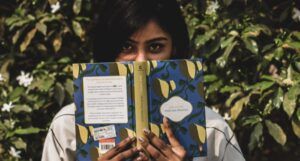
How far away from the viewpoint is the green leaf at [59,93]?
2.65 metres

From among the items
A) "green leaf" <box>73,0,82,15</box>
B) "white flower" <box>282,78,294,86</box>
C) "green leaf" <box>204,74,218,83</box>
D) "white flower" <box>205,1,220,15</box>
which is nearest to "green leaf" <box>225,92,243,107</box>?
"green leaf" <box>204,74,218,83</box>

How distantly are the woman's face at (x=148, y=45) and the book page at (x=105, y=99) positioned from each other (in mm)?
195

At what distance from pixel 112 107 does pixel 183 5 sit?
1378 mm

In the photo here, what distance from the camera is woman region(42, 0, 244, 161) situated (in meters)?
1.68

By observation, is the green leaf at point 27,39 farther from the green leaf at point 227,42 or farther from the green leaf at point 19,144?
the green leaf at point 227,42

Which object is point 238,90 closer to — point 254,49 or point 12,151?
point 254,49

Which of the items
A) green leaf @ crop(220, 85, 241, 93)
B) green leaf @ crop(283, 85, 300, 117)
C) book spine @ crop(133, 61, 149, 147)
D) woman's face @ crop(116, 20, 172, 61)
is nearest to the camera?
book spine @ crop(133, 61, 149, 147)

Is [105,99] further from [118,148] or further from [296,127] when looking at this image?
[296,127]

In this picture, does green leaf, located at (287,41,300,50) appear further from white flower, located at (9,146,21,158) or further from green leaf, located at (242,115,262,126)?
white flower, located at (9,146,21,158)

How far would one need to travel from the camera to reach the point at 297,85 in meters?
2.32

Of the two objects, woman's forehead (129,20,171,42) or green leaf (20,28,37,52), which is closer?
woman's forehead (129,20,171,42)

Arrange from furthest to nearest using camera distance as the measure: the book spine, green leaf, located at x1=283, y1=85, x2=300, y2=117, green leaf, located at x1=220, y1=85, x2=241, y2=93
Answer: green leaf, located at x1=220, y1=85, x2=241, y2=93
green leaf, located at x1=283, y1=85, x2=300, y2=117
the book spine

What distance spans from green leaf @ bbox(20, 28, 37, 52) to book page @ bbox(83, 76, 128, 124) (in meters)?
1.31

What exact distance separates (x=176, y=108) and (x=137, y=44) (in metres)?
0.27
